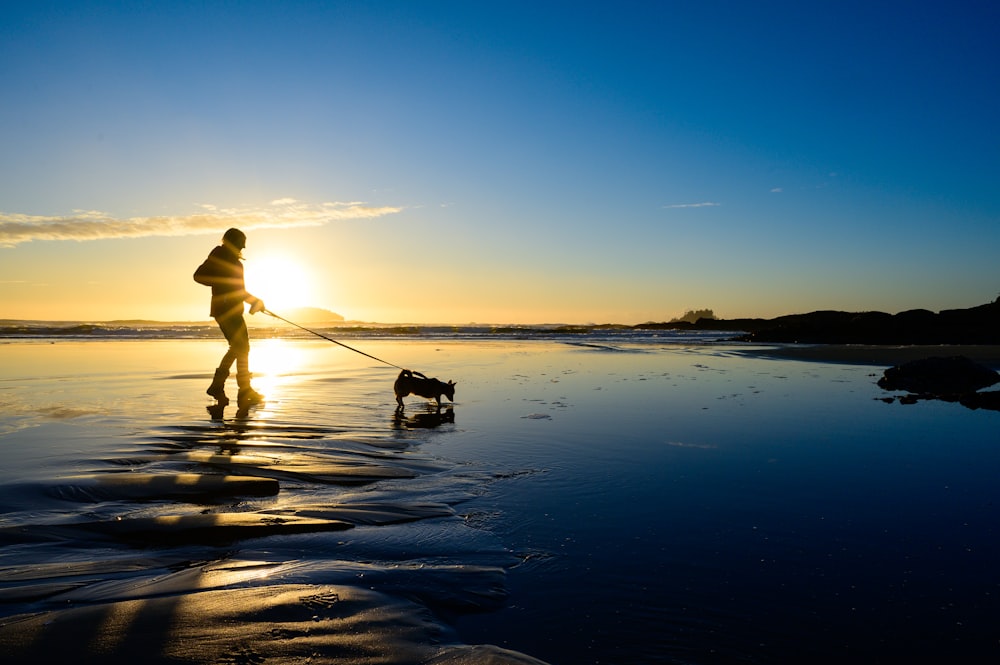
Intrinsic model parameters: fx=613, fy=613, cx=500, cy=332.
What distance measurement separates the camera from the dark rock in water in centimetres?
1454

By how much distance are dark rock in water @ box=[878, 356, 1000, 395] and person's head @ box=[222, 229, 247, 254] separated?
14519mm

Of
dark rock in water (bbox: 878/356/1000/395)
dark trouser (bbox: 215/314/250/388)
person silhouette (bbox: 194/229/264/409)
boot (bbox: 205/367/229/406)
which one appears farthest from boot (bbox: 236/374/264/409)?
dark rock in water (bbox: 878/356/1000/395)

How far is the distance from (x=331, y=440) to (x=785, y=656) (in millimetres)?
6112

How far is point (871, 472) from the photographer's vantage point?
6328 millimetres

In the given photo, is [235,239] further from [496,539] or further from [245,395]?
[496,539]

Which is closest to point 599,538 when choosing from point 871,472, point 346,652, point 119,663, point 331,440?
point 346,652

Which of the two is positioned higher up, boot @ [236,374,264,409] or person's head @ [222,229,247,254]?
person's head @ [222,229,247,254]

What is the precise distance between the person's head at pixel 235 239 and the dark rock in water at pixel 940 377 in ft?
47.6

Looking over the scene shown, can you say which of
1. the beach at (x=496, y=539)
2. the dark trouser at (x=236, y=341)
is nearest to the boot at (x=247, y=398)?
the dark trouser at (x=236, y=341)

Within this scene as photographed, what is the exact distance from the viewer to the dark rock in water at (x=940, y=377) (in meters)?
14.5

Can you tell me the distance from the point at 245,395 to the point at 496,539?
7970 mm

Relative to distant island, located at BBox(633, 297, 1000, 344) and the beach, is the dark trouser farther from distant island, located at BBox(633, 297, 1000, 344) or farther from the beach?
distant island, located at BBox(633, 297, 1000, 344)

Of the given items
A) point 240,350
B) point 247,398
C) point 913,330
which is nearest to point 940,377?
point 247,398

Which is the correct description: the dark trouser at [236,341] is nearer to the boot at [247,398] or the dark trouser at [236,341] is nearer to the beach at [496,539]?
the boot at [247,398]
